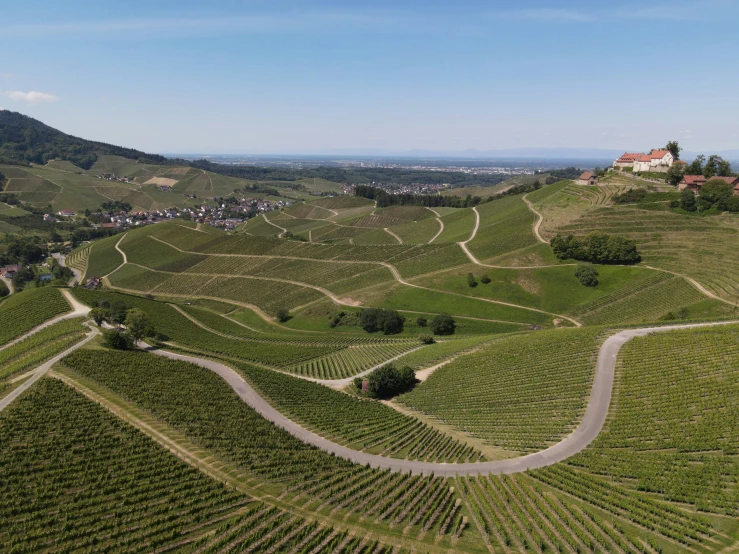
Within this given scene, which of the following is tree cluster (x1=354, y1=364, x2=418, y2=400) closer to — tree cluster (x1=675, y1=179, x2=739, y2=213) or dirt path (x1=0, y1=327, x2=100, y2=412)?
dirt path (x1=0, y1=327, x2=100, y2=412)

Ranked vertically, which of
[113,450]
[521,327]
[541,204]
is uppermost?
[541,204]

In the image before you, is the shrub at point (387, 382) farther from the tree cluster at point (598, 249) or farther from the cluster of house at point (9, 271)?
the cluster of house at point (9, 271)

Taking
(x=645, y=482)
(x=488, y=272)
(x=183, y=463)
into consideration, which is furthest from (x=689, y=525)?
(x=488, y=272)

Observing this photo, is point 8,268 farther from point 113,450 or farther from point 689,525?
point 689,525

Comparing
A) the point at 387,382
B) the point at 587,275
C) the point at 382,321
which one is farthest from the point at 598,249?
the point at 387,382

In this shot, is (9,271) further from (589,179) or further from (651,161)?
(651,161)

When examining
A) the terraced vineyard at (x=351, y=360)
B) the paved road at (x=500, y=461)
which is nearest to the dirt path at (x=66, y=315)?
the paved road at (x=500, y=461)
